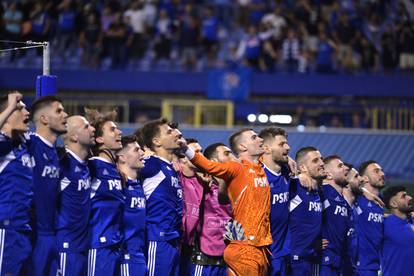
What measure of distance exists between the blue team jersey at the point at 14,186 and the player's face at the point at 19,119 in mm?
121

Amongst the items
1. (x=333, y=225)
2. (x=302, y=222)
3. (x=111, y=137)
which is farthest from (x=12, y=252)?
(x=333, y=225)

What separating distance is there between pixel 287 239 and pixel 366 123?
1117 cm

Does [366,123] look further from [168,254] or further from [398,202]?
[168,254]

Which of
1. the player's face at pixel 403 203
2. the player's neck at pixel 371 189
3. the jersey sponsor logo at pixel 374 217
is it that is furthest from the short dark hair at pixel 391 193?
the jersey sponsor logo at pixel 374 217

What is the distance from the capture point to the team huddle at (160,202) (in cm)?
962

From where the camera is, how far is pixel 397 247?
49.0ft

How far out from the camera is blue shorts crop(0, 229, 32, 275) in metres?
9.26

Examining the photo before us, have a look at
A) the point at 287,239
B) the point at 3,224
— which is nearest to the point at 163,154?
the point at 287,239

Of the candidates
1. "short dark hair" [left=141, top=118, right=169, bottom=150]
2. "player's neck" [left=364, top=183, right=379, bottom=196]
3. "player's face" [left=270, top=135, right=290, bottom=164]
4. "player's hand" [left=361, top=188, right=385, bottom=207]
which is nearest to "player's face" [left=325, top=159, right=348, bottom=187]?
"player's hand" [left=361, top=188, right=385, bottom=207]

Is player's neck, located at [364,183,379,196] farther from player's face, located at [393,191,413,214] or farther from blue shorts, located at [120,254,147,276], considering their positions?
blue shorts, located at [120,254,147,276]

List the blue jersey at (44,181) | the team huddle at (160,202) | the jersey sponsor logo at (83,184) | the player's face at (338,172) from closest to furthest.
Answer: the team huddle at (160,202) → the blue jersey at (44,181) → the jersey sponsor logo at (83,184) → the player's face at (338,172)

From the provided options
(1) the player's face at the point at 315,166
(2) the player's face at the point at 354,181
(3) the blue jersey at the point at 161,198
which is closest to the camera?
(3) the blue jersey at the point at 161,198

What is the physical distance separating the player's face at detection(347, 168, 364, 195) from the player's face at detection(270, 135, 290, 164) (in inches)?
89.5

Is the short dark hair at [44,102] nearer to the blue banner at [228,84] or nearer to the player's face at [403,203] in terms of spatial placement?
the player's face at [403,203]
